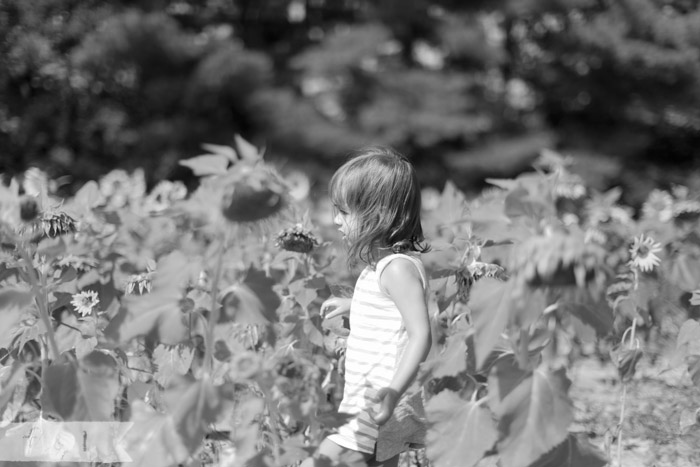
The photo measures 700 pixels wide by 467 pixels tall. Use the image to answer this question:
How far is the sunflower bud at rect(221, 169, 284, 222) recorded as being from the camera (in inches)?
52.6

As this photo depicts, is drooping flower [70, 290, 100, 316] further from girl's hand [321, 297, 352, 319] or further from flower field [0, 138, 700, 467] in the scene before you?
girl's hand [321, 297, 352, 319]

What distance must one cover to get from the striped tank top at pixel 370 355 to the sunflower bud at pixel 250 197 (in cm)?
48

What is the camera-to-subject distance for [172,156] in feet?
36.7

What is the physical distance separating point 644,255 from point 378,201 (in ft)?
3.58

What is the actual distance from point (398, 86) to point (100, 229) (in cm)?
885

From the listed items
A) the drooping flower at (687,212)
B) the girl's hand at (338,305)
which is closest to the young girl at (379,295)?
the girl's hand at (338,305)

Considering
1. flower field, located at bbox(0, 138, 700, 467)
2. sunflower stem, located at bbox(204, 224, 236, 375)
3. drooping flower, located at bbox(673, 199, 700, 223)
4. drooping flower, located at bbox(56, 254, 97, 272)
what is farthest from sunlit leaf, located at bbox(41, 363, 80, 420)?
drooping flower, located at bbox(673, 199, 700, 223)

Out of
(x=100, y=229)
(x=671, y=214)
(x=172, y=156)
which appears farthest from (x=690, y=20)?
(x=100, y=229)

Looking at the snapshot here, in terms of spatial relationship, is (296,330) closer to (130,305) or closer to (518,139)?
(130,305)

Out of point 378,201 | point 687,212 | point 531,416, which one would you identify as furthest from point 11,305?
point 687,212

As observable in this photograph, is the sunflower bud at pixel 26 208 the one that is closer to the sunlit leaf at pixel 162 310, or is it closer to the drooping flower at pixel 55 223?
the sunlit leaf at pixel 162 310

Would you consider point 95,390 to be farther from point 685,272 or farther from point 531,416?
point 685,272

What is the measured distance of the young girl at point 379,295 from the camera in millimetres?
1757

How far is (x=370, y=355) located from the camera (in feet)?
5.94
